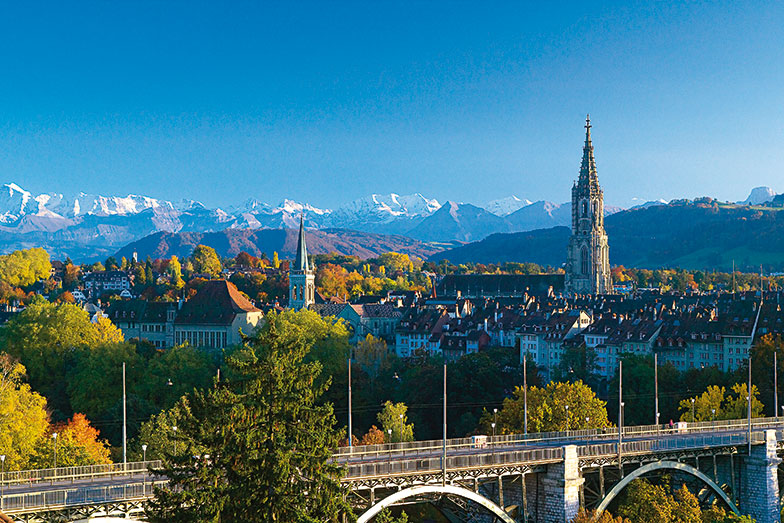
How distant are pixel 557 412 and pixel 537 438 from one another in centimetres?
1307

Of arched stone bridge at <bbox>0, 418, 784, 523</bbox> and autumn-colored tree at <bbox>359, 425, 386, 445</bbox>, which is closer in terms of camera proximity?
arched stone bridge at <bbox>0, 418, 784, 523</bbox>

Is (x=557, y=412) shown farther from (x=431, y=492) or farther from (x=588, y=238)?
(x=588, y=238)

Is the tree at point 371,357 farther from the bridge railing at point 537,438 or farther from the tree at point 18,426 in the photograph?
the bridge railing at point 537,438

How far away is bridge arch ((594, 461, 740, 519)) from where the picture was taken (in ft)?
183

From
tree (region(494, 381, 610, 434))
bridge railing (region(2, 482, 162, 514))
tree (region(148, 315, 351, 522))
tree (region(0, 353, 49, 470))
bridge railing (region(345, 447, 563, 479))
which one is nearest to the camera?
tree (region(148, 315, 351, 522))

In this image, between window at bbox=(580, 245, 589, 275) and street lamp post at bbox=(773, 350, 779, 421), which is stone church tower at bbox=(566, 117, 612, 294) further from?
street lamp post at bbox=(773, 350, 779, 421)

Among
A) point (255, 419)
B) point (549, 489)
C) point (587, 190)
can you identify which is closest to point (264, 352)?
point (255, 419)

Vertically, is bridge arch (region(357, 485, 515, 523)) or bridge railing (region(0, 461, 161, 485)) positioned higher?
bridge railing (region(0, 461, 161, 485))

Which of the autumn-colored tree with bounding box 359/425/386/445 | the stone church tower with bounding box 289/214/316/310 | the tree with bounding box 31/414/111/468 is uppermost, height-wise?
the stone church tower with bounding box 289/214/316/310

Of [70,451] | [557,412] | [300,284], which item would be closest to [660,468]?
[557,412]

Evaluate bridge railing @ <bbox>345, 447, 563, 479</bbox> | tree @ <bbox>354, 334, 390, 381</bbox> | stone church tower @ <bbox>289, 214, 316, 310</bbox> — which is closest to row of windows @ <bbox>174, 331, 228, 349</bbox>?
stone church tower @ <bbox>289, 214, 316, 310</bbox>

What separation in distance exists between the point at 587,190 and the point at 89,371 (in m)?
118

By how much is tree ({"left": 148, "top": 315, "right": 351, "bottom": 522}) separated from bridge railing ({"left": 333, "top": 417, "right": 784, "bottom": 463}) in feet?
35.1

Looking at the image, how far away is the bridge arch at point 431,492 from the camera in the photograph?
45.7 m
